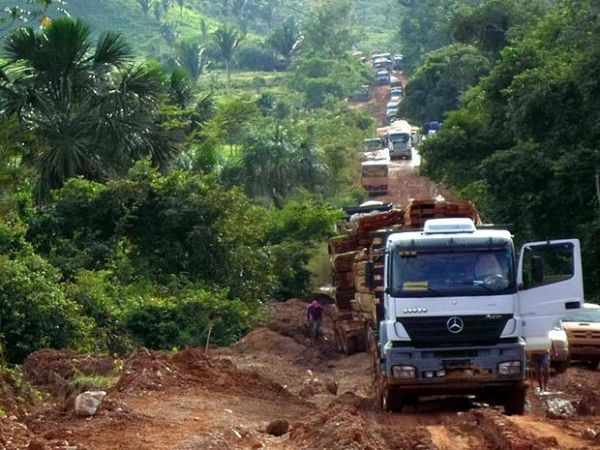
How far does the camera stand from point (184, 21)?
139500 mm

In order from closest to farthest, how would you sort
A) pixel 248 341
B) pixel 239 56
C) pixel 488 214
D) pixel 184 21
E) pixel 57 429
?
pixel 57 429 < pixel 248 341 < pixel 488 214 < pixel 239 56 < pixel 184 21

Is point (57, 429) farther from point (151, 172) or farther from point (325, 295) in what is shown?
point (325, 295)

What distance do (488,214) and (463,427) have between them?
2130 cm

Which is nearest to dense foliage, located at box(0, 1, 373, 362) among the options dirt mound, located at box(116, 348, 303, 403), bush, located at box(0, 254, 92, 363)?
bush, located at box(0, 254, 92, 363)

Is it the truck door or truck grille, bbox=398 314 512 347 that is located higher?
the truck door

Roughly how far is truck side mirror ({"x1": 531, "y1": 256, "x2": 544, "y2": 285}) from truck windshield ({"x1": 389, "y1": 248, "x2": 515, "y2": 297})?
298mm

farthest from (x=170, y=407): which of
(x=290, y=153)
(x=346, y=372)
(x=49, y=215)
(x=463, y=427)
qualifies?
(x=290, y=153)

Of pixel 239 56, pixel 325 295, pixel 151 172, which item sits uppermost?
pixel 239 56

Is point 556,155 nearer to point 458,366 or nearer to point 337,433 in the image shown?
point 458,366

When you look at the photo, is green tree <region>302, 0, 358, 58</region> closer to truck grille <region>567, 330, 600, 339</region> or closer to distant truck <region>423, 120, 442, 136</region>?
distant truck <region>423, 120, 442, 136</region>

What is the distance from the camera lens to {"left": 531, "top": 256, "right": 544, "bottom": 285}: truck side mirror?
16.6 m

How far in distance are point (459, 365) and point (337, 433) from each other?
4344mm

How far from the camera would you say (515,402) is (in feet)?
57.3

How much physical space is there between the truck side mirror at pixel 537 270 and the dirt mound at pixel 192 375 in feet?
15.8
